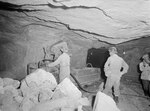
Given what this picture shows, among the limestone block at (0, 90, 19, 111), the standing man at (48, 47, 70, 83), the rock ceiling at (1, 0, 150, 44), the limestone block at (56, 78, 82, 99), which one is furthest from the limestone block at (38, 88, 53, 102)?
the rock ceiling at (1, 0, 150, 44)

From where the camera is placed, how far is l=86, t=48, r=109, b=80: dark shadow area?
9.56 metres

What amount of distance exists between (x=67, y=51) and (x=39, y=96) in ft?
7.66

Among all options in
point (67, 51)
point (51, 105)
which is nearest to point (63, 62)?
point (67, 51)

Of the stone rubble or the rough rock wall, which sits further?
the rough rock wall

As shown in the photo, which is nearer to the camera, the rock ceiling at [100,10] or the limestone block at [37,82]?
the rock ceiling at [100,10]

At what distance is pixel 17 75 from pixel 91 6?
202 inches

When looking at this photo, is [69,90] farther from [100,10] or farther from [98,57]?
[98,57]

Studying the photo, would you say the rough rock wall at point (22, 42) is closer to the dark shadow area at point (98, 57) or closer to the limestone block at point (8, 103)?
the dark shadow area at point (98, 57)

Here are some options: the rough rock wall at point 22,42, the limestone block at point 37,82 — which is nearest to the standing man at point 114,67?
the limestone block at point 37,82

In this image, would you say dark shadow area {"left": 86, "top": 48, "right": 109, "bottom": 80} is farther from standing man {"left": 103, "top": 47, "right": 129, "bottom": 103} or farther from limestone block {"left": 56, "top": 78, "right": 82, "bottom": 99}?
limestone block {"left": 56, "top": 78, "right": 82, "bottom": 99}

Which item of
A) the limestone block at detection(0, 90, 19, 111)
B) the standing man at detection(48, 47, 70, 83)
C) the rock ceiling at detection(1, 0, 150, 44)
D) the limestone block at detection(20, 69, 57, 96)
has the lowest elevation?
the limestone block at detection(0, 90, 19, 111)

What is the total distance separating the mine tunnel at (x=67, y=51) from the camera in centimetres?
443

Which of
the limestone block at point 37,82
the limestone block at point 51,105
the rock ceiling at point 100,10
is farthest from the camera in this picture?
the limestone block at point 37,82

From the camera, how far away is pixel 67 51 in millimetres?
6453
